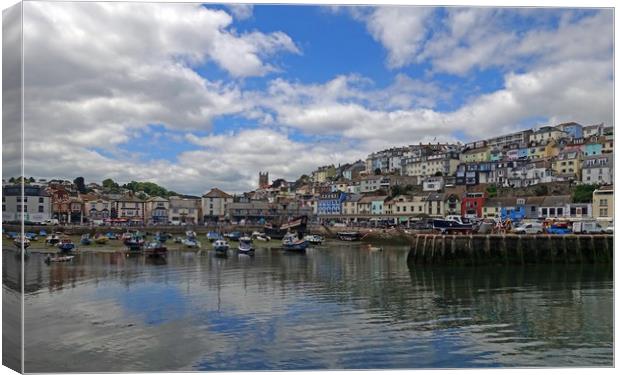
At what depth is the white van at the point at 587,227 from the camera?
2138 cm

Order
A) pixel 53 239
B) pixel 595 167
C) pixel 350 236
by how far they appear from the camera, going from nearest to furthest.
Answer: pixel 53 239 → pixel 595 167 → pixel 350 236

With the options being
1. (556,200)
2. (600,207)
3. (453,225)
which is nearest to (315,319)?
(600,207)

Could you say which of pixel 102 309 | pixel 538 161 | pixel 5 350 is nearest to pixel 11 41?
pixel 5 350

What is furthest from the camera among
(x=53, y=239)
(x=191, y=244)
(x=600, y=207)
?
(x=191, y=244)

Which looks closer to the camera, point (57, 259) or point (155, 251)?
point (57, 259)

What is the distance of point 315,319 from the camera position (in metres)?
10.0

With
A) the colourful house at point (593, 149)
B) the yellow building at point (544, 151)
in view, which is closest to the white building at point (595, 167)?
the colourful house at point (593, 149)

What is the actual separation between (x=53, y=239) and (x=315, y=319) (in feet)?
68.8

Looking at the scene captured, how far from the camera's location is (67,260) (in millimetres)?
21828

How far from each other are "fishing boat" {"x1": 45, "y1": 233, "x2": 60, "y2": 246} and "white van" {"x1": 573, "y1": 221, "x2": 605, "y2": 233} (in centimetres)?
2316

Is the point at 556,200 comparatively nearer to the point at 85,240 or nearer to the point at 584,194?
the point at 584,194

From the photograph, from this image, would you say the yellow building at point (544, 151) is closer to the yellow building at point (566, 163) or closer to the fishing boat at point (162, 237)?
the yellow building at point (566, 163)

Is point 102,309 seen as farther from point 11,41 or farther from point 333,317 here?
point 11,41

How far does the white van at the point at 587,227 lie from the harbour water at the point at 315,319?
328 cm
